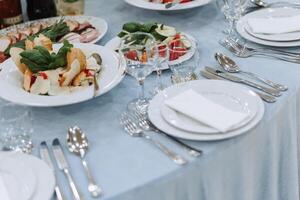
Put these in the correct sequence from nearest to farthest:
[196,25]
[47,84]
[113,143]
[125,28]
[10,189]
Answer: [10,189] < [113,143] < [47,84] < [125,28] < [196,25]

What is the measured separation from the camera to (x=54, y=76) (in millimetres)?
1065

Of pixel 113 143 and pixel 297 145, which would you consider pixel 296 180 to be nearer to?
pixel 297 145

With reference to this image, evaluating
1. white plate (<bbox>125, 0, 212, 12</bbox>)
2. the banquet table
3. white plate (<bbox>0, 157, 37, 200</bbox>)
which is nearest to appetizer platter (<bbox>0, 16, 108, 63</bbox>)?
white plate (<bbox>125, 0, 212, 12</bbox>)

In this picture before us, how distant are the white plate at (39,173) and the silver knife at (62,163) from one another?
0.04 meters

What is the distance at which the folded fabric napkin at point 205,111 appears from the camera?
2.99 feet

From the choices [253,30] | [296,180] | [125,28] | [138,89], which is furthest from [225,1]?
[296,180]

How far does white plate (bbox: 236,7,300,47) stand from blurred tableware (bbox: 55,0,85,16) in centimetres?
50

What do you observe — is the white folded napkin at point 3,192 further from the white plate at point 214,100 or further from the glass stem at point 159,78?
the glass stem at point 159,78

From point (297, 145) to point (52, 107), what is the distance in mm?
554

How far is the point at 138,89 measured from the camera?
1.12m

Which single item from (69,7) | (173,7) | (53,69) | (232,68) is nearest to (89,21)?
(69,7)

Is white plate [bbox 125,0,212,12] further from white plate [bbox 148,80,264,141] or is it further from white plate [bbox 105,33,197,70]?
white plate [bbox 148,80,264,141]

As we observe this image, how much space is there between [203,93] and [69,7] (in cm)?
67

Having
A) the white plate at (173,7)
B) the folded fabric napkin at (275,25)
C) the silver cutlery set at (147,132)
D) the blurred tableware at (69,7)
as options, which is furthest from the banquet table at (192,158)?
the blurred tableware at (69,7)
